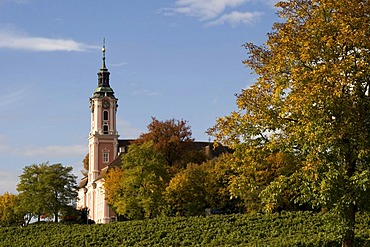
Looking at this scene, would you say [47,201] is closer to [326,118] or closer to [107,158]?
[107,158]

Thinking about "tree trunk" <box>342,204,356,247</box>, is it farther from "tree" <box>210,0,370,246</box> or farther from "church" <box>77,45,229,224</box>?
"church" <box>77,45,229,224</box>

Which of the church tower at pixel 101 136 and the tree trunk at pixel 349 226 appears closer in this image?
the tree trunk at pixel 349 226

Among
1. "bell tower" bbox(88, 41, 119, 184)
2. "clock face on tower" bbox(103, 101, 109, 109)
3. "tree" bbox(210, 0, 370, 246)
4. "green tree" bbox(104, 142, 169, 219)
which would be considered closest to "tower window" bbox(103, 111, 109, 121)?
"bell tower" bbox(88, 41, 119, 184)

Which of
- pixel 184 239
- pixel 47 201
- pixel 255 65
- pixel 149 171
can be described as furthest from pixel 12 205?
pixel 255 65

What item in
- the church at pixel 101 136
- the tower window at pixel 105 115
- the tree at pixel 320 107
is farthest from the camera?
the tower window at pixel 105 115

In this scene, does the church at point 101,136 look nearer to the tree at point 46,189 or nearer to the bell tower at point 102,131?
the bell tower at point 102,131

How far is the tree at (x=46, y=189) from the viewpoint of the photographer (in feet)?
216

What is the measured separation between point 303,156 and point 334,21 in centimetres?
373

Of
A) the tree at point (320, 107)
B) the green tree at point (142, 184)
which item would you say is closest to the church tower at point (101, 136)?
the green tree at point (142, 184)

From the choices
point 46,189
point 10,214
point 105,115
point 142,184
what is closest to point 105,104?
point 105,115

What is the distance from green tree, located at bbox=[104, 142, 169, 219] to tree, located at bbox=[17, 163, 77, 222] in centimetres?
1142

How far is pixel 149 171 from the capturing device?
54719 millimetres

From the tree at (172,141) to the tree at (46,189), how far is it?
854 centimetres

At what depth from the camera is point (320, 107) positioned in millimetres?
18016
